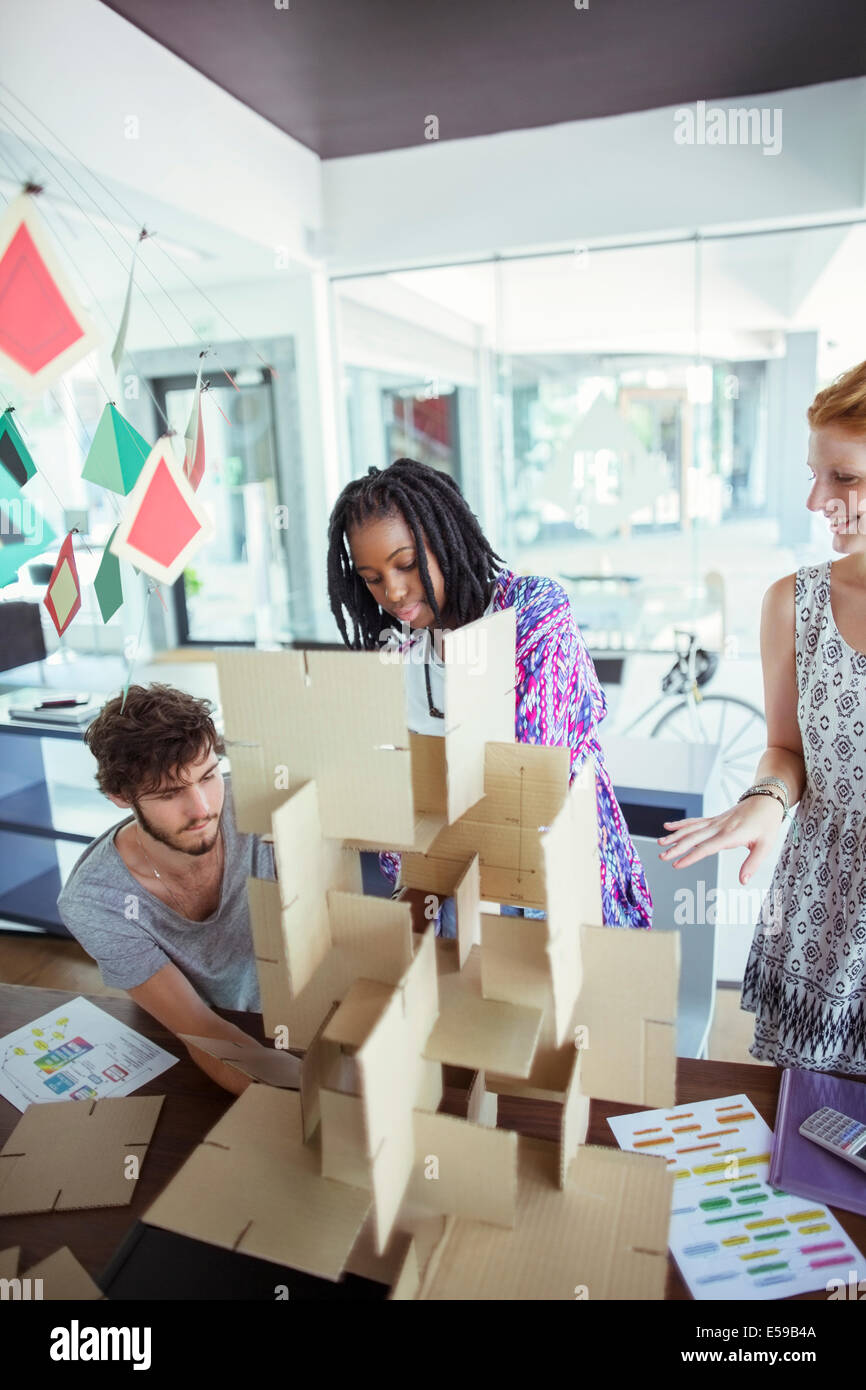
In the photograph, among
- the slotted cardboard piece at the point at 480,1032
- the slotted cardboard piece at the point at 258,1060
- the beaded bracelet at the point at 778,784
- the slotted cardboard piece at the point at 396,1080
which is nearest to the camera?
the slotted cardboard piece at the point at 396,1080

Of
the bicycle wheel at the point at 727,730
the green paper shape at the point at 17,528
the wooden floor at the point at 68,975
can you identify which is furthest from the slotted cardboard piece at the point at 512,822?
→ the bicycle wheel at the point at 727,730

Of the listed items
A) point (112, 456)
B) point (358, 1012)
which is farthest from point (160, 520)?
point (358, 1012)

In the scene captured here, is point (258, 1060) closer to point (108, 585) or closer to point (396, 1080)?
point (396, 1080)

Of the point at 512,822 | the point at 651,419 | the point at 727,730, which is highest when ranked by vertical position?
the point at 651,419

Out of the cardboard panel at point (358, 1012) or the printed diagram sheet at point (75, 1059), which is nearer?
the cardboard panel at point (358, 1012)

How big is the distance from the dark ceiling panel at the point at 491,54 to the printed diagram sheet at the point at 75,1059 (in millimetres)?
2936

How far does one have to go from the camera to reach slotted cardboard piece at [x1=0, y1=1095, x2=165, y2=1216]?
3.30ft

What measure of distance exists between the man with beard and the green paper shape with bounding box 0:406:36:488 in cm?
39

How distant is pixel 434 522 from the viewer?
140cm

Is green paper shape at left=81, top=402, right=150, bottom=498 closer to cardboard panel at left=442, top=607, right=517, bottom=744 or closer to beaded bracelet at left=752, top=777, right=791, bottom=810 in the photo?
cardboard panel at left=442, top=607, right=517, bottom=744

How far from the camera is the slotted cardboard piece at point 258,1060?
1084mm

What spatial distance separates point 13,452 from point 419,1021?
113 centimetres

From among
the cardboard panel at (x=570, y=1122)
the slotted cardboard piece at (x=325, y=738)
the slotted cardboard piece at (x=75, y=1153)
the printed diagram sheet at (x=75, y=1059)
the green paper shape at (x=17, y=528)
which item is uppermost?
the green paper shape at (x=17, y=528)

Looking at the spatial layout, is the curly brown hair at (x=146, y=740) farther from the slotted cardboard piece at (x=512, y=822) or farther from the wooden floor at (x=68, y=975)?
the wooden floor at (x=68, y=975)
